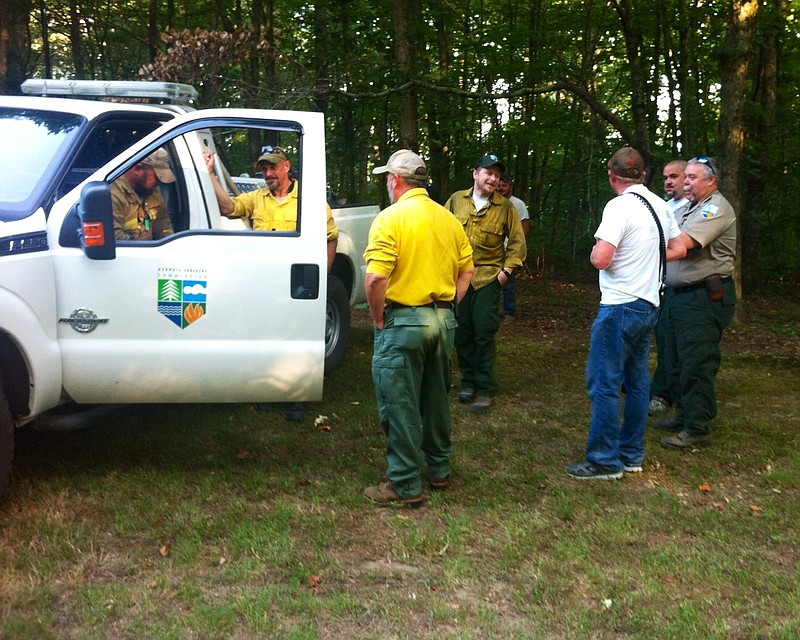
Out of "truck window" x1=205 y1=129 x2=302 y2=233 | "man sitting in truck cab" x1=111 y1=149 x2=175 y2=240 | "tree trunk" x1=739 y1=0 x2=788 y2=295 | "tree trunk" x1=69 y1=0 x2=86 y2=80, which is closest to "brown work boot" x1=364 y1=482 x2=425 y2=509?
"truck window" x1=205 y1=129 x2=302 y2=233

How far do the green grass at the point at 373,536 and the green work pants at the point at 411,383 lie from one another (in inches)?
10.7

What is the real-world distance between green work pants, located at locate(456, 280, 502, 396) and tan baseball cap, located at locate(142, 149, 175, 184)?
7.99 ft

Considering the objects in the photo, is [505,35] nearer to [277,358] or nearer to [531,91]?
[531,91]

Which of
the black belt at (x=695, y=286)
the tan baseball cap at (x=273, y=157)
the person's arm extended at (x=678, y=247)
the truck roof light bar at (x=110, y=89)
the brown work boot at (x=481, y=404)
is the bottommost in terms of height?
the brown work boot at (x=481, y=404)

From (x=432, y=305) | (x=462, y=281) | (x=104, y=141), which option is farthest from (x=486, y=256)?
(x=104, y=141)

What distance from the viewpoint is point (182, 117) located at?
494 cm

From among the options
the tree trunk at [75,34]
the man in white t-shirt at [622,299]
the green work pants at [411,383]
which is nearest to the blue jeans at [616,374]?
the man in white t-shirt at [622,299]

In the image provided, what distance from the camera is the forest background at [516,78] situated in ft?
34.2

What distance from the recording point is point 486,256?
6.84 metres

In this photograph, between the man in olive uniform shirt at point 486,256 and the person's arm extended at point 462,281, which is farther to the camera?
the man in olive uniform shirt at point 486,256

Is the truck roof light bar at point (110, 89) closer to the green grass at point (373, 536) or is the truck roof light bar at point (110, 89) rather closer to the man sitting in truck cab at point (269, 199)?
the man sitting in truck cab at point (269, 199)

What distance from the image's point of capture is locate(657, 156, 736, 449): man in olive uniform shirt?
18.8 ft

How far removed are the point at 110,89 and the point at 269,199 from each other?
1227 millimetres

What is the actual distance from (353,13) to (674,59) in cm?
551
